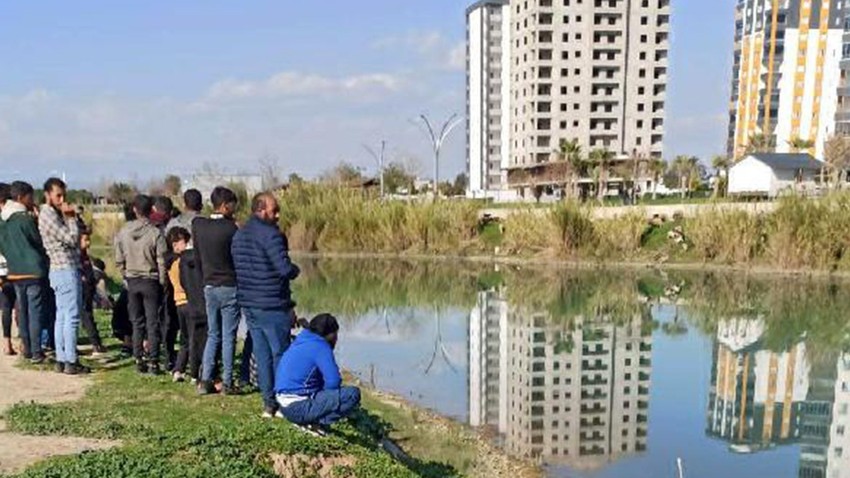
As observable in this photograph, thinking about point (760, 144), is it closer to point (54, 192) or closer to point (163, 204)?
point (163, 204)

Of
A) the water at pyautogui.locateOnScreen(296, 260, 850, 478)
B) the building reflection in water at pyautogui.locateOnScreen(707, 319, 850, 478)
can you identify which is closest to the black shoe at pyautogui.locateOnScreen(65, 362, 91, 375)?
the water at pyautogui.locateOnScreen(296, 260, 850, 478)

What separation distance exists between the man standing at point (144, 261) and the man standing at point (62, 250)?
385mm

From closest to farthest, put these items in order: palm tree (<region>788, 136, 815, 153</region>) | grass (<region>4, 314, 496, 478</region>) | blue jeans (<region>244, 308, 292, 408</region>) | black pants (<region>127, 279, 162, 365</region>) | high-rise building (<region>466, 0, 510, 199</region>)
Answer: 1. grass (<region>4, 314, 496, 478</region>)
2. blue jeans (<region>244, 308, 292, 408</region>)
3. black pants (<region>127, 279, 162, 365</region>)
4. palm tree (<region>788, 136, 815, 153</region>)
5. high-rise building (<region>466, 0, 510, 199</region>)

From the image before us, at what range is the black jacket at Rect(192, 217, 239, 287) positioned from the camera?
542cm

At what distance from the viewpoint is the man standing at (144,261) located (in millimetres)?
6172

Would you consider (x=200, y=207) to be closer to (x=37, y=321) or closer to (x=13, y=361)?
(x=37, y=321)

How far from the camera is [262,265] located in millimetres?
5023

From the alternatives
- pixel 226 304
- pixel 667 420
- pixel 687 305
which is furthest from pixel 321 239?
pixel 226 304

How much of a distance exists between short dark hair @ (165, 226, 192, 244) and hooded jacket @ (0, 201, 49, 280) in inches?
46.0

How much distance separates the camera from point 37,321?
656 centimetres

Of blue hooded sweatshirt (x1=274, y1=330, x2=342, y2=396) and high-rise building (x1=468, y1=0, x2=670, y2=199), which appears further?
high-rise building (x1=468, y1=0, x2=670, y2=199)

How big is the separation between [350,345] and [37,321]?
22.7 ft

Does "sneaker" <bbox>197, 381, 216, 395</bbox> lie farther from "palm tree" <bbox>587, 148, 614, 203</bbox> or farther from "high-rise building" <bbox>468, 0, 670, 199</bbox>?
"high-rise building" <bbox>468, 0, 670, 199</bbox>

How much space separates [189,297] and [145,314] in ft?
2.57
